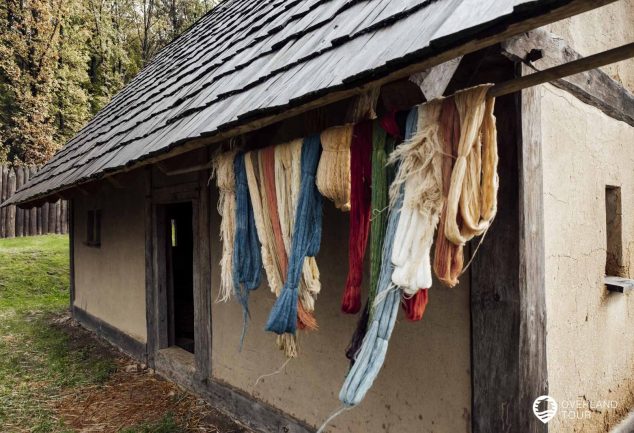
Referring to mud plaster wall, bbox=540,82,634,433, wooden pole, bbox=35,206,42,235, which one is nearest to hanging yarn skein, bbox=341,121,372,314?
mud plaster wall, bbox=540,82,634,433

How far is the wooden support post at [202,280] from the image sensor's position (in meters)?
4.08

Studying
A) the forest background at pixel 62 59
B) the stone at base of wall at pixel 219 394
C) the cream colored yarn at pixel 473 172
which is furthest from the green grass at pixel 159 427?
the forest background at pixel 62 59

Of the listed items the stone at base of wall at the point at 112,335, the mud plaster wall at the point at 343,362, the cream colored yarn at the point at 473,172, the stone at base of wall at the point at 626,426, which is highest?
the cream colored yarn at the point at 473,172

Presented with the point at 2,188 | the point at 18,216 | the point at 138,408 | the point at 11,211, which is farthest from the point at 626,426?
the point at 2,188

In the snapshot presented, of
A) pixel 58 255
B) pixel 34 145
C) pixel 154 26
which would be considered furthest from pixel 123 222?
pixel 154 26

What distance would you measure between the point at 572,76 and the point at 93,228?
7170 millimetres

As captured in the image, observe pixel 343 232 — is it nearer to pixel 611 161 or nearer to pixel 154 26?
pixel 611 161

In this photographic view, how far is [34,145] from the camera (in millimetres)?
16797

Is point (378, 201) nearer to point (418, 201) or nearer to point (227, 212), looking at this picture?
point (418, 201)

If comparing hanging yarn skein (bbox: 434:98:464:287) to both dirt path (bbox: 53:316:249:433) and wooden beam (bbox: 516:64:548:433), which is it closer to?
wooden beam (bbox: 516:64:548:433)

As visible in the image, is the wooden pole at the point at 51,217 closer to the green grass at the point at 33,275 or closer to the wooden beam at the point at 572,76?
the green grass at the point at 33,275

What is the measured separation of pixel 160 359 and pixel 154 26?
919 inches

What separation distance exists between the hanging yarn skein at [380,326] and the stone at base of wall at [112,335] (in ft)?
14.7

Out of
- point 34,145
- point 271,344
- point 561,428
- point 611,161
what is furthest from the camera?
point 34,145
